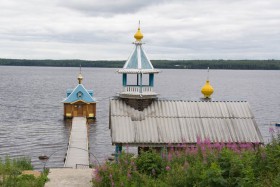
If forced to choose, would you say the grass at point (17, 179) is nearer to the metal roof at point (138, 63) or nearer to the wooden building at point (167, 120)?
the wooden building at point (167, 120)

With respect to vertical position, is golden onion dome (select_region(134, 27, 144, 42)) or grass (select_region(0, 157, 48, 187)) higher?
golden onion dome (select_region(134, 27, 144, 42))

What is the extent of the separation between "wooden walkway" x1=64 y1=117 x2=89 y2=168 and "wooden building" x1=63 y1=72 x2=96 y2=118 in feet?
15.9

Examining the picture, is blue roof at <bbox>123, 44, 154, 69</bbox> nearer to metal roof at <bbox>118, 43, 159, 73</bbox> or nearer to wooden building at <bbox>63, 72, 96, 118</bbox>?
metal roof at <bbox>118, 43, 159, 73</bbox>

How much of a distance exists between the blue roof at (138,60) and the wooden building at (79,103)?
3062cm

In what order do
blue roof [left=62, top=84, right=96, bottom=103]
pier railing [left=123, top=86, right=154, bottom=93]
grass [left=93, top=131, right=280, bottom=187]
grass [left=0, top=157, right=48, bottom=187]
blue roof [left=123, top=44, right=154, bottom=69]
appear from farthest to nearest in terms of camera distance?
blue roof [left=62, top=84, right=96, bottom=103] < blue roof [left=123, top=44, right=154, bottom=69] < pier railing [left=123, top=86, right=154, bottom=93] < grass [left=0, top=157, right=48, bottom=187] < grass [left=93, top=131, right=280, bottom=187]

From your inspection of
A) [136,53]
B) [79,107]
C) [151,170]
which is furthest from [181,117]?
[79,107]

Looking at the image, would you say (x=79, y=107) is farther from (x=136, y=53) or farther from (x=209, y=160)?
(x=209, y=160)

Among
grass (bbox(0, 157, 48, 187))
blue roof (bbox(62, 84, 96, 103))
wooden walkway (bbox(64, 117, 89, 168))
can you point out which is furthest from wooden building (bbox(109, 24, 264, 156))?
blue roof (bbox(62, 84, 96, 103))

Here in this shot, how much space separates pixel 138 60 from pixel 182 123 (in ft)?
12.1

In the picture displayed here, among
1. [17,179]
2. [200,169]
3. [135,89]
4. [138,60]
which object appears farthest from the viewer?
[138,60]

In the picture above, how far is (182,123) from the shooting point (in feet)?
58.8

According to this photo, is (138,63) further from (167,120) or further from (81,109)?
(81,109)

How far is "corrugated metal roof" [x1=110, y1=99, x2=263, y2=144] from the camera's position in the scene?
56.5 ft

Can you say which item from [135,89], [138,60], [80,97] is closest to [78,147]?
[135,89]
